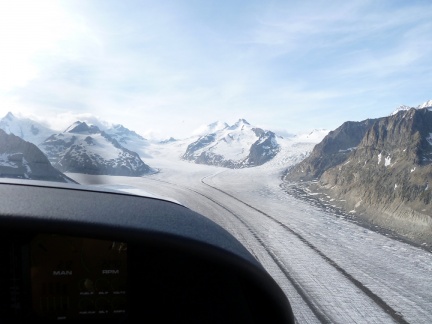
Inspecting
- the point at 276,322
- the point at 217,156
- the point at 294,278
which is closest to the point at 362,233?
the point at 294,278

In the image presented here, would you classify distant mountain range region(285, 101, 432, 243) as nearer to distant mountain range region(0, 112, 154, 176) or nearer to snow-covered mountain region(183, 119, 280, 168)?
distant mountain range region(0, 112, 154, 176)

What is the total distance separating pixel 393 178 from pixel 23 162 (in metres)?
19.4

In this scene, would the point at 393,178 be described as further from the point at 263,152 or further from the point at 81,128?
the point at 81,128

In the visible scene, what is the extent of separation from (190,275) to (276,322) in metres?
0.44

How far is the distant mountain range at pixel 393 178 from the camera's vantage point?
18531 mm

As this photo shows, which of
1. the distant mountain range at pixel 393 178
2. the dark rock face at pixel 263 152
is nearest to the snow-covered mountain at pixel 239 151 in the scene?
the dark rock face at pixel 263 152

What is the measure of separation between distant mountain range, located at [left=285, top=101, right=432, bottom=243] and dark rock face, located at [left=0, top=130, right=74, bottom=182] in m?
14.6

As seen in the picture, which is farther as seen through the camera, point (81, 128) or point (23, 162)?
point (81, 128)

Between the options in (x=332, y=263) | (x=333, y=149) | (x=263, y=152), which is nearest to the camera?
Result: (x=332, y=263)

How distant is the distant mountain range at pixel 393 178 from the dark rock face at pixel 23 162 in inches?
577

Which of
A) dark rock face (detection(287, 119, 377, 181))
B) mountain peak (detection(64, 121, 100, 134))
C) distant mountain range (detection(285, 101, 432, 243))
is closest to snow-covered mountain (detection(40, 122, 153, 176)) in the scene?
dark rock face (detection(287, 119, 377, 181))

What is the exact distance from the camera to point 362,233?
49.0ft

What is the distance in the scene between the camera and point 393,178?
23547 mm

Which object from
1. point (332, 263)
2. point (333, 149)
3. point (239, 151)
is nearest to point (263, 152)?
point (239, 151)
